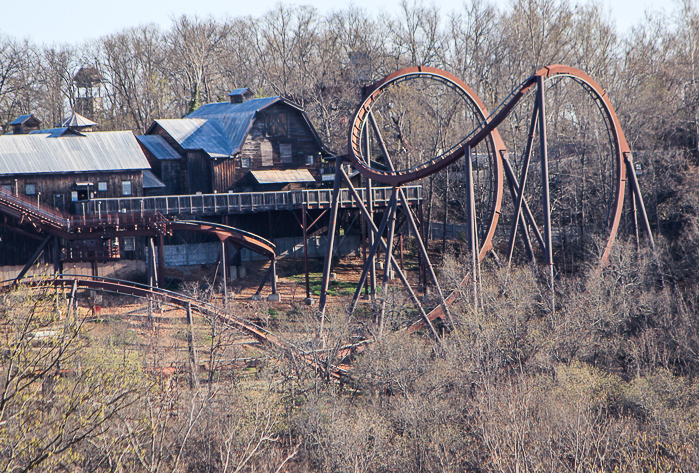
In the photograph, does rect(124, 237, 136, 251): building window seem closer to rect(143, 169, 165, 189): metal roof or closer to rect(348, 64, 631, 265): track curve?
rect(143, 169, 165, 189): metal roof

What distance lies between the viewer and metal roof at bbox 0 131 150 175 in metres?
36.1

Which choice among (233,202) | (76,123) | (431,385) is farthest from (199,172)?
(431,385)

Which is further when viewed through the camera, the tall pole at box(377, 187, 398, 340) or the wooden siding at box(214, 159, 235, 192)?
the wooden siding at box(214, 159, 235, 192)

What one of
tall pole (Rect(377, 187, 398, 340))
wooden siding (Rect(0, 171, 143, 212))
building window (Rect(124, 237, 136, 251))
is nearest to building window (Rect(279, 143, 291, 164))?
wooden siding (Rect(0, 171, 143, 212))

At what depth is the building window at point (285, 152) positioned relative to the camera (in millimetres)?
44094

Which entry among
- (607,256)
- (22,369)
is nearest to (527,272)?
(607,256)

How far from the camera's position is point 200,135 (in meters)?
43.3

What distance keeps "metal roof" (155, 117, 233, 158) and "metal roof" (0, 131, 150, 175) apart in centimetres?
363

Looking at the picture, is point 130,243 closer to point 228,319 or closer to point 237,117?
point 237,117

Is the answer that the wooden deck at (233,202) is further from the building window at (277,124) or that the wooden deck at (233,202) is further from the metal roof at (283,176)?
the building window at (277,124)

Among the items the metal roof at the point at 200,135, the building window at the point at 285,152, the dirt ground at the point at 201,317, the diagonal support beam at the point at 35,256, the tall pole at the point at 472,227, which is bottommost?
the dirt ground at the point at 201,317

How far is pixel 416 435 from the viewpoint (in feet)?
A: 67.4

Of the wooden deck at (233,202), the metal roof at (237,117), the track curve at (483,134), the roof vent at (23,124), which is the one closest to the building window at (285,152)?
the metal roof at (237,117)

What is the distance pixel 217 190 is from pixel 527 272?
66.9 ft
